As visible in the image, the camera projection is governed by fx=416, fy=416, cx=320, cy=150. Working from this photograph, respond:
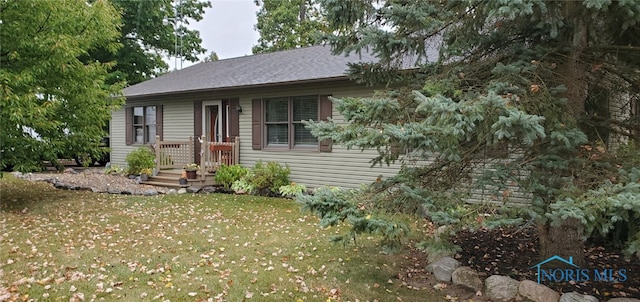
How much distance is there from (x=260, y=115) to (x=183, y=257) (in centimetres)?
581

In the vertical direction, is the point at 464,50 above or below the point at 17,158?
above

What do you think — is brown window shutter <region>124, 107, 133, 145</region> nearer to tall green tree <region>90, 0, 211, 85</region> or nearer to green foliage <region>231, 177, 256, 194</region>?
tall green tree <region>90, 0, 211, 85</region>

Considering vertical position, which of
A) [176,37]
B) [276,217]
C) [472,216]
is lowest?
[276,217]

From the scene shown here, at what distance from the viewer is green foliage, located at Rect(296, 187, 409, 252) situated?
3.17m

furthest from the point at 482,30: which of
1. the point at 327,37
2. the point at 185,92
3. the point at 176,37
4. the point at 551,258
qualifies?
the point at 176,37

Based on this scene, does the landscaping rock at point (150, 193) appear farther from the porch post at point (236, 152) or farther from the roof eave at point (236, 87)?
the roof eave at point (236, 87)

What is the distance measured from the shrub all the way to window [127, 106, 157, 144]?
5581 mm

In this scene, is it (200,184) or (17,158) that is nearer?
(17,158)

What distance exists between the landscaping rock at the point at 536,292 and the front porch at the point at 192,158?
25.8ft

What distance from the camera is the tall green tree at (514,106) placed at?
9.04ft

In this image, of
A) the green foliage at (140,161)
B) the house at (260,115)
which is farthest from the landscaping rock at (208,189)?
the green foliage at (140,161)

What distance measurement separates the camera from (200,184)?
10164 mm

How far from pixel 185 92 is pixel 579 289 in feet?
33.6

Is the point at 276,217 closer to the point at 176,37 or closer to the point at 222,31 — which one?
the point at 176,37
